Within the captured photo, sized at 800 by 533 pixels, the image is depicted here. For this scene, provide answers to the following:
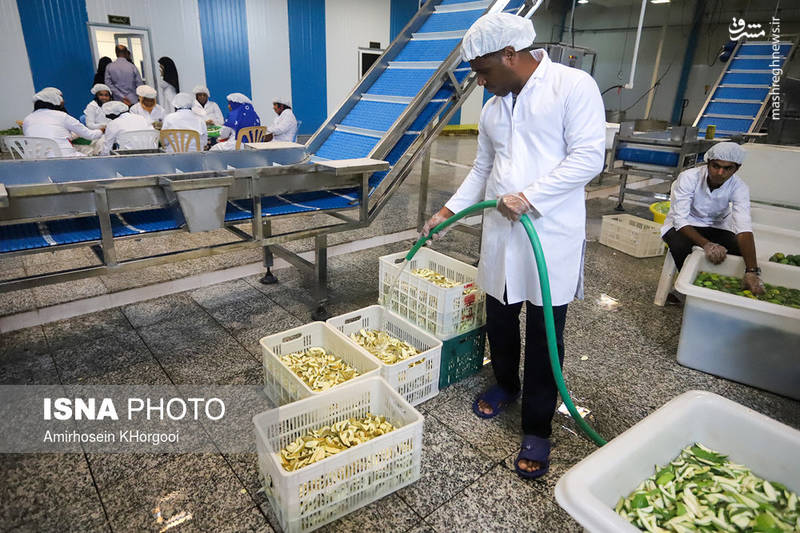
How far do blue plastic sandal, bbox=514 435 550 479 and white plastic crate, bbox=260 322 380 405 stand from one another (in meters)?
0.68

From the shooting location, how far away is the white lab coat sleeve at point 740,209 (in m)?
2.93

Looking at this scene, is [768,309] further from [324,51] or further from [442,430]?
[324,51]

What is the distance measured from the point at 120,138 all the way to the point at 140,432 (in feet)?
10.3

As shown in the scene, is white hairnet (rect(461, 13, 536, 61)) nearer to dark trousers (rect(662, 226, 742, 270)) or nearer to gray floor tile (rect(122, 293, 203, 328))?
dark trousers (rect(662, 226, 742, 270))

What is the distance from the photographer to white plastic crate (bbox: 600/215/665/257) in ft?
14.8

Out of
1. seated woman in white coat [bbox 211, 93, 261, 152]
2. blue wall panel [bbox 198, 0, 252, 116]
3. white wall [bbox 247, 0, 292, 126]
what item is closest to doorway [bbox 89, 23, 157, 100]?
blue wall panel [bbox 198, 0, 252, 116]

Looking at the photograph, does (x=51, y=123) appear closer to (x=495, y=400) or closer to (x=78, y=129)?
(x=78, y=129)

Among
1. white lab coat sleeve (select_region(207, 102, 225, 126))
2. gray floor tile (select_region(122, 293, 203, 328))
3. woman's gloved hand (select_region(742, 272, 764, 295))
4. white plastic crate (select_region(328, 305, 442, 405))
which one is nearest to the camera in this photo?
white plastic crate (select_region(328, 305, 442, 405))

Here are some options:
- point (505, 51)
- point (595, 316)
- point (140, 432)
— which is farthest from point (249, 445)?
point (595, 316)

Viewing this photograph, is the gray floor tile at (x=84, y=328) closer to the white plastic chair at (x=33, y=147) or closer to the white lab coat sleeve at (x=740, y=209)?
the white plastic chair at (x=33, y=147)

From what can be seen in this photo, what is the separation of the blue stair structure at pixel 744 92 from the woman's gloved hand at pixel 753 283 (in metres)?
5.15

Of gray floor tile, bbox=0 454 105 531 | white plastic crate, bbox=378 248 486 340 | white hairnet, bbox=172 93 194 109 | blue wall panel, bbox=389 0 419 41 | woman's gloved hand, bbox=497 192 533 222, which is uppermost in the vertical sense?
blue wall panel, bbox=389 0 419 41

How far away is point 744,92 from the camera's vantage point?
7.32m

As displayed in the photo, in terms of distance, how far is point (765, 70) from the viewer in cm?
725
